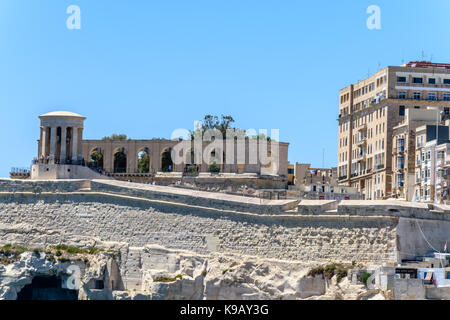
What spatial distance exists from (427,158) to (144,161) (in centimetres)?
1813

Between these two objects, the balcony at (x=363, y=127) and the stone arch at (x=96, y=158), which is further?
the balcony at (x=363, y=127)

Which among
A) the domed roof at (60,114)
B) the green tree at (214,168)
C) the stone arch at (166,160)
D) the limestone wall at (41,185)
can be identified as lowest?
the limestone wall at (41,185)

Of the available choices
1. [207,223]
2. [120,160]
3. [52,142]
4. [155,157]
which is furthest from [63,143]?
[207,223]

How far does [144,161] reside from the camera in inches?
4190

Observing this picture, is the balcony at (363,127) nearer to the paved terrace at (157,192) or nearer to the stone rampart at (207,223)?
the paved terrace at (157,192)

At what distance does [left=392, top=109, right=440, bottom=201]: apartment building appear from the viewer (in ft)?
335

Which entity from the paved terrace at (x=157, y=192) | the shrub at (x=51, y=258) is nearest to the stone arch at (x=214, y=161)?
the paved terrace at (x=157, y=192)

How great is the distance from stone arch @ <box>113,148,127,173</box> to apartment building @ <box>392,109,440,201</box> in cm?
1637

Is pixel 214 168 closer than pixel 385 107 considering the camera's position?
Yes

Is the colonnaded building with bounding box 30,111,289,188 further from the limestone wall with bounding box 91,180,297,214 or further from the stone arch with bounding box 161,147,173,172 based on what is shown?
the limestone wall with bounding box 91,180,297,214

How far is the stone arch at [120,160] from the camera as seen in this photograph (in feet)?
334

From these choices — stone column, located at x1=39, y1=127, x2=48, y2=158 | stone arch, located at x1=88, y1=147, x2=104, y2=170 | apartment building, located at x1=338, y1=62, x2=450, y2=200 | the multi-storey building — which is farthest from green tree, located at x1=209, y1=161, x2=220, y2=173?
stone column, located at x1=39, y1=127, x2=48, y2=158

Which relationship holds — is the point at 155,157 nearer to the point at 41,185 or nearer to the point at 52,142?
the point at 52,142
